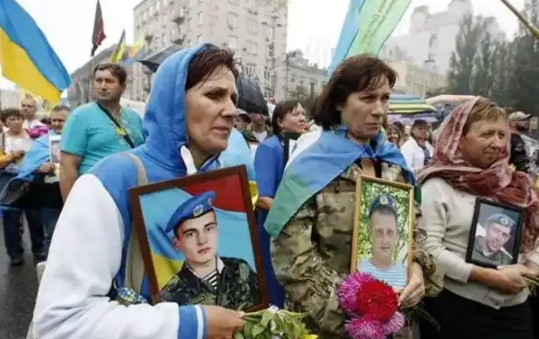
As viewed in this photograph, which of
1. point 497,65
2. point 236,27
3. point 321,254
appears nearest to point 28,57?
point 321,254

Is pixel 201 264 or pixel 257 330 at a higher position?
pixel 201 264

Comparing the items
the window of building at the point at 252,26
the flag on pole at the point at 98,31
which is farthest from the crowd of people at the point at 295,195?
the window of building at the point at 252,26

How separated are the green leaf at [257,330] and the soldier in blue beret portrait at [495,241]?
4.87ft

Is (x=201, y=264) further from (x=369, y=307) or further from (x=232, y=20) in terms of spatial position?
(x=232, y=20)

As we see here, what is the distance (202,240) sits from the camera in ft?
4.97

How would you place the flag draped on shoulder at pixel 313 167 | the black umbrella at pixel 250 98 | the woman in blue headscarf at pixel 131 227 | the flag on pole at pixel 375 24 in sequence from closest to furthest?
the woman in blue headscarf at pixel 131 227
the flag draped on shoulder at pixel 313 167
the black umbrella at pixel 250 98
the flag on pole at pixel 375 24

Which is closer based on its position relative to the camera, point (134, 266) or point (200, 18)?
point (134, 266)

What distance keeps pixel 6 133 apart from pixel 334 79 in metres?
6.04

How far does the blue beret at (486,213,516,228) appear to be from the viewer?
264 centimetres

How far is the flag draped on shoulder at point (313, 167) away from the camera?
221 centimetres

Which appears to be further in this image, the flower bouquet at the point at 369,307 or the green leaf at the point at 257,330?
the flower bouquet at the point at 369,307

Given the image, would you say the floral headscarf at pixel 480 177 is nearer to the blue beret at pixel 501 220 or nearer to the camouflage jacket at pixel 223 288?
the blue beret at pixel 501 220

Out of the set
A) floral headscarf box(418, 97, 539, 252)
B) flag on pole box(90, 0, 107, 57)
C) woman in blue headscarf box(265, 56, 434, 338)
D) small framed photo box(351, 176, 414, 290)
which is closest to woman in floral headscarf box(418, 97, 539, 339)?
floral headscarf box(418, 97, 539, 252)

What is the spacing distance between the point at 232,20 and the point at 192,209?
70.1 metres
